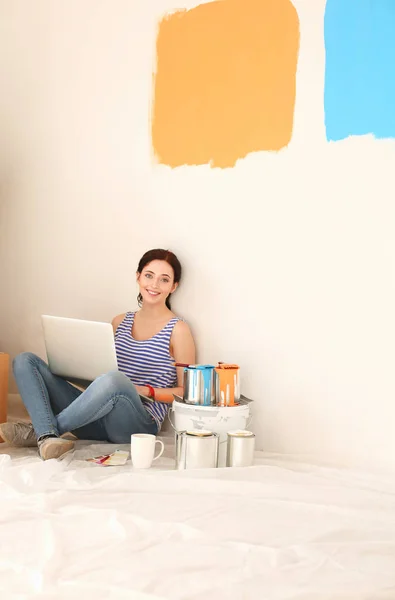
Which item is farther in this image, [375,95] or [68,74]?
[68,74]

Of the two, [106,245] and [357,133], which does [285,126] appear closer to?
[357,133]

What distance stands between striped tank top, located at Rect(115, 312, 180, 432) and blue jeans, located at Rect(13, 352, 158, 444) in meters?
0.18

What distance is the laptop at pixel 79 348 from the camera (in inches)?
90.0

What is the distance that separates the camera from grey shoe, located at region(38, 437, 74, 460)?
85.9 inches

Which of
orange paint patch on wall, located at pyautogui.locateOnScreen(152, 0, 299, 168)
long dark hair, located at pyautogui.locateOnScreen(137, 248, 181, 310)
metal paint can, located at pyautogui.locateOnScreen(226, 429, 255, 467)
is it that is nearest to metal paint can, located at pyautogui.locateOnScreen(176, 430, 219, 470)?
metal paint can, located at pyautogui.locateOnScreen(226, 429, 255, 467)

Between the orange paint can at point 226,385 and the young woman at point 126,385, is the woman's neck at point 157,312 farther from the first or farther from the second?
the orange paint can at point 226,385

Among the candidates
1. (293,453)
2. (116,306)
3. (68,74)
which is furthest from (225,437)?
(68,74)

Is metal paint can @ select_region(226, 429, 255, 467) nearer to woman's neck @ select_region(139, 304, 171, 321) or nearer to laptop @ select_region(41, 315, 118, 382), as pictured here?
laptop @ select_region(41, 315, 118, 382)

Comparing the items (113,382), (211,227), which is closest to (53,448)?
(113,382)

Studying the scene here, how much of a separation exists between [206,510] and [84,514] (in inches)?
11.7

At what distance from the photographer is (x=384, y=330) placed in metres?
2.16

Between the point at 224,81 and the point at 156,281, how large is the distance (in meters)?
0.78

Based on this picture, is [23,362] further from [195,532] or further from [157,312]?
[195,532]

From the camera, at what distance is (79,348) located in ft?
7.75
